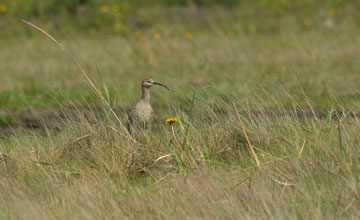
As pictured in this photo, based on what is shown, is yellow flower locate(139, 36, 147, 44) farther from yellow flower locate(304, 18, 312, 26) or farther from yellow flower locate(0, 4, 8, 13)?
yellow flower locate(0, 4, 8, 13)

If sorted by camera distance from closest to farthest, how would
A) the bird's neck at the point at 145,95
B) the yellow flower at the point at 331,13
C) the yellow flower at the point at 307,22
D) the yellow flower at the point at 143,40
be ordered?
the bird's neck at the point at 145,95 → the yellow flower at the point at 143,40 → the yellow flower at the point at 307,22 → the yellow flower at the point at 331,13

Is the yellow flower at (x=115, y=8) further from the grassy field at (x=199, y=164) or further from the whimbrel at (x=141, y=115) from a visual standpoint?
the whimbrel at (x=141, y=115)

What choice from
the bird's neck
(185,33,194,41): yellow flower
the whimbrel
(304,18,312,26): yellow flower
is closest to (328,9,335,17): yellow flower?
(304,18,312,26): yellow flower

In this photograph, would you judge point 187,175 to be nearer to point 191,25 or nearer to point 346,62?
point 346,62

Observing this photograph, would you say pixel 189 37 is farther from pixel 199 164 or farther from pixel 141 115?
pixel 199 164

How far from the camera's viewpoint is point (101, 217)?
13.9 feet

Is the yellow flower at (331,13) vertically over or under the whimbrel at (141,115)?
under

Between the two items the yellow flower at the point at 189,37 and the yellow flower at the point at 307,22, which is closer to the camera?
the yellow flower at the point at 189,37

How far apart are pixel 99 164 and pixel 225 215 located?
1.33 m

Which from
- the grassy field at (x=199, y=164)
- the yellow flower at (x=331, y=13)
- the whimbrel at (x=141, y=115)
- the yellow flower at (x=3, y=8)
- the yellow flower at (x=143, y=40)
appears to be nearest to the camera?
the grassy field at (x=199, y=164)

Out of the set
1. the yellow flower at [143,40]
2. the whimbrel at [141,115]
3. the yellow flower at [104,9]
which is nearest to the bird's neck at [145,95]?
the whimbrel at [141,115]

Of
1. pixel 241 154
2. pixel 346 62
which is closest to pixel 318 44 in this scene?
pixel 346 62

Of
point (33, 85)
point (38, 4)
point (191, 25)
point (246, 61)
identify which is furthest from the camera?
point (38, 4)

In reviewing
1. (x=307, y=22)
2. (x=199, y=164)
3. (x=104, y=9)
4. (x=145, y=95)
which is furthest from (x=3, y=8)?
(x=199, y=164)
